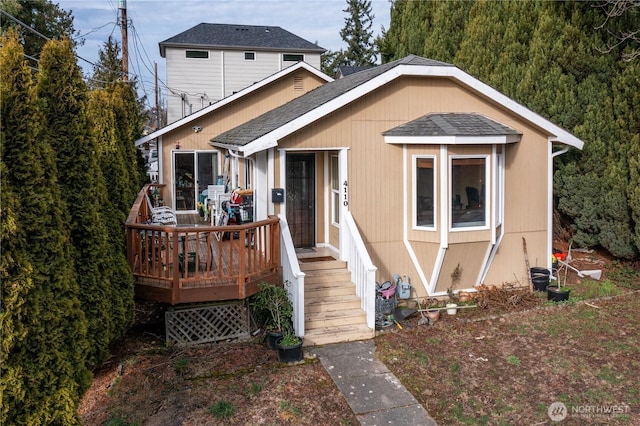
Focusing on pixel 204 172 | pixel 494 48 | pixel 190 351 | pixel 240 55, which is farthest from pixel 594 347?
pixel 240 55

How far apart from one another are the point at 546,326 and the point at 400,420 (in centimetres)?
404

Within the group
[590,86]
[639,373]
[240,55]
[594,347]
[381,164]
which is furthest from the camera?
[240,55]

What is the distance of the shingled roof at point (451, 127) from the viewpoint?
921 cm

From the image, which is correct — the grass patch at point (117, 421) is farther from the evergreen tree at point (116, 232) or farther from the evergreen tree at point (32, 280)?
the evergreen tree at point (116, 232)

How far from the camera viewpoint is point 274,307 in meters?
7.93

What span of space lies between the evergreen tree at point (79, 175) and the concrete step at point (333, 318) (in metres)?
3.16

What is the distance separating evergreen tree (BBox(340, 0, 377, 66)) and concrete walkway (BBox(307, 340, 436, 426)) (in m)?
39.3

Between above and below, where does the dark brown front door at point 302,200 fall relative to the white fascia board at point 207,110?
below

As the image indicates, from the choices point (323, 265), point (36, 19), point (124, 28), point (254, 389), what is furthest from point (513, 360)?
point (36, 19)

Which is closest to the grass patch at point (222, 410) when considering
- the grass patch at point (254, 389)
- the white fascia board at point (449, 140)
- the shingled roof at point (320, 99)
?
the grass patch at point (254, 389)

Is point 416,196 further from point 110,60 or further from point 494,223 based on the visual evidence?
point 110,60

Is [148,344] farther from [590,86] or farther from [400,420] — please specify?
[590,86]

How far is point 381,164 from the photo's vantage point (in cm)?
975

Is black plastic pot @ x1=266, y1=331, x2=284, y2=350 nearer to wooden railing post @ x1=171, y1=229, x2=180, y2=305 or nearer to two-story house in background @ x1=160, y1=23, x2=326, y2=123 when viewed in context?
wooden railing post @ x1=171, y1=229, x2=180, y2=305
